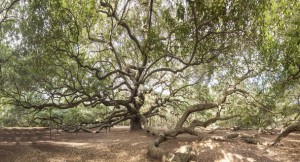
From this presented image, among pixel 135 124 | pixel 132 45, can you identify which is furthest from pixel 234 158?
pixel 132 45

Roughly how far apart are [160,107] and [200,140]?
7453 mm

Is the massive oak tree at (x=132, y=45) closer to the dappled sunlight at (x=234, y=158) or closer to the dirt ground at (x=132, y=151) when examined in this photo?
the dirt ground at (x=132, y=151)

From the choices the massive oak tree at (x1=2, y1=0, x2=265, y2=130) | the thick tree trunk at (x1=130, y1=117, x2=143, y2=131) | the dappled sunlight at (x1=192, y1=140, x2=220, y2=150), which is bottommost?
the dappled sunlight at (x1=192, y1=140, x2=220, y2=150)

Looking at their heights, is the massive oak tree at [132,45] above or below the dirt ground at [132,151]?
above

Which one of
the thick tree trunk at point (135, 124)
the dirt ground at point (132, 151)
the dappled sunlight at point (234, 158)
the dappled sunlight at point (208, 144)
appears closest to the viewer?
the dappled sunlight at point (234, 158)

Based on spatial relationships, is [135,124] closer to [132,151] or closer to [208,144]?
[132,151]

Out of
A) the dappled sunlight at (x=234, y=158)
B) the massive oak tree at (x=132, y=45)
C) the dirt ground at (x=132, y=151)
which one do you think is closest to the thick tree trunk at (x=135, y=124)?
the massive oak tree at (x=132, y=45)

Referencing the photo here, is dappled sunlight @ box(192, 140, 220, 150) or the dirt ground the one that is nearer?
the dirt ground

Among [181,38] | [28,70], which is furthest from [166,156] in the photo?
[28,70]

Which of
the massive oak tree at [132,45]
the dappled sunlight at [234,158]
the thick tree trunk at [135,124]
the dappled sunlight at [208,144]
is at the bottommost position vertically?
the dappled sunlight at [234,158]

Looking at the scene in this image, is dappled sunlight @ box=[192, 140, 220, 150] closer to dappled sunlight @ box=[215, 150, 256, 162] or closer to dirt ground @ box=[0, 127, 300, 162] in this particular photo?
dirt ground @ box=[0, 127, 300, 162]

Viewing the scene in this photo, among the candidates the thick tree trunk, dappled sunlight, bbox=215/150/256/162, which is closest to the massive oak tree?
the thick tree trunk

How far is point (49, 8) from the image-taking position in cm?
1062

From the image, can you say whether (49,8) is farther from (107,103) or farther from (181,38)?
(107,103)
